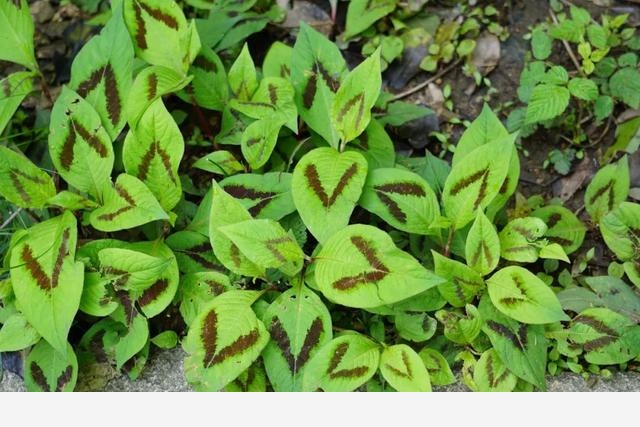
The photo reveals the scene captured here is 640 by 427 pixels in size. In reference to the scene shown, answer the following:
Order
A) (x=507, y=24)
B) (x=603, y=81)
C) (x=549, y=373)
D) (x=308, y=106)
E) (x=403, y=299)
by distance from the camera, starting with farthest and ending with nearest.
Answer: (x=507, y=24) < (x=603, y=81) < (x=308, y=106) < (x=549, y=373) < (x=403, y=299)

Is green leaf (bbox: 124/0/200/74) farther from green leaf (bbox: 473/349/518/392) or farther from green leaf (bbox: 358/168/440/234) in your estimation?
green leaf (bbox: 473/349/518/392)

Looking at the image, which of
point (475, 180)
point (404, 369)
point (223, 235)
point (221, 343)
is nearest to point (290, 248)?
point (223, 235)

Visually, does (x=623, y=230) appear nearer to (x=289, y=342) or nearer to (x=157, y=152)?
(x=289, y=342)

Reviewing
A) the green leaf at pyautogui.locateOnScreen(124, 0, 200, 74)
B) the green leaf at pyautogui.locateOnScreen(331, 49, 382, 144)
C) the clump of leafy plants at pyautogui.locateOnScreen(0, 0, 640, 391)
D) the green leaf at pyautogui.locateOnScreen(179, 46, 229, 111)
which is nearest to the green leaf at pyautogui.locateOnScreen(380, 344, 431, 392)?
the clump of leafy plants at pyautogui.locateOnScreen(0, 0, 640, 391)

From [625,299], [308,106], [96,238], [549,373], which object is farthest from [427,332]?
[96,238]

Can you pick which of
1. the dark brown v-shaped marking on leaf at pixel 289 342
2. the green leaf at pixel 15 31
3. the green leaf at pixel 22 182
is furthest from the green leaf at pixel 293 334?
the green leaf at pixel 15 31

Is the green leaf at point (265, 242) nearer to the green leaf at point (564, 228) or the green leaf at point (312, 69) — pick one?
the green leaf at point (312, 69)

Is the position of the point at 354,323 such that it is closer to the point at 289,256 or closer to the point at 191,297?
the point at 289,256
